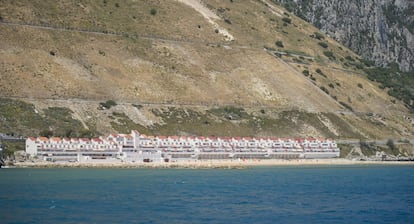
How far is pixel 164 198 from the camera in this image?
71.3 meters

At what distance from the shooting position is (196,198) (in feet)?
237

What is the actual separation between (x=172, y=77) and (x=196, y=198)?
8440 centimetres

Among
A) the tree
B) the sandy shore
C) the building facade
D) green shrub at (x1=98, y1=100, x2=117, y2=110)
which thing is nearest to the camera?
the sandy shore

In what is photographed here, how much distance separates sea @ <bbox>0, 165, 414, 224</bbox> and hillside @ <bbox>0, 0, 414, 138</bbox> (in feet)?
101

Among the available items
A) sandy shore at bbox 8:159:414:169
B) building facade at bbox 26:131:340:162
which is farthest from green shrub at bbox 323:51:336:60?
building facade at bbox 26:131:340:162

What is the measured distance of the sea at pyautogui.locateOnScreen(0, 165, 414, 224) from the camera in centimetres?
5906

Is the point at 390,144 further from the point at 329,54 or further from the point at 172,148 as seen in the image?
the point at 172,148

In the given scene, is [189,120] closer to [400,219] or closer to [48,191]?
[48,191]

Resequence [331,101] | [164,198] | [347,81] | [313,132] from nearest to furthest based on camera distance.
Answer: [164,198] → [313,132] → [331,101] → [347,81]

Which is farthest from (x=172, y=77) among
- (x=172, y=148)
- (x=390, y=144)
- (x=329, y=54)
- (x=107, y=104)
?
(x=329, y=54)

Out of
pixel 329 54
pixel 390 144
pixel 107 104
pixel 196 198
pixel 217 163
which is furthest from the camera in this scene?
pixel 329 54

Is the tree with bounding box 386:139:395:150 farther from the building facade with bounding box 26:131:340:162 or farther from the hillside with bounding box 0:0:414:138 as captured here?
the building facade with bounding box 26:131:340:162

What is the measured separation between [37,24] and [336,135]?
57674mm

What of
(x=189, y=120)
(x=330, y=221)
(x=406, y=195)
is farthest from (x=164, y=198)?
(x=189, y=120)
